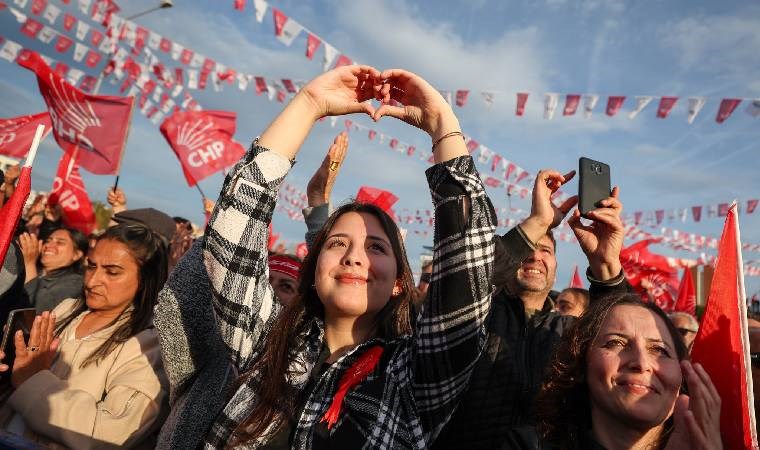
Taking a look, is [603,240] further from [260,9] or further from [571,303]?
[260,9]

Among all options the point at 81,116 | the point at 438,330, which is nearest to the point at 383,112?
the point at 438,330

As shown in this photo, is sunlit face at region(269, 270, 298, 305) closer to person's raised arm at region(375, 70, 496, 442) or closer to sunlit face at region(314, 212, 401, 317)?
sunlit face at region(314, 212, 401, 317)

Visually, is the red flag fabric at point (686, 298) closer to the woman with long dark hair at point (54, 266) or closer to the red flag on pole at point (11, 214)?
the woman with long dark hair at point (54, 266)

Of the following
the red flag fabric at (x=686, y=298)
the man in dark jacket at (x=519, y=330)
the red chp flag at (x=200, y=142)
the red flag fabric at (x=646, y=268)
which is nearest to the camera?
the man in dark jacket at (x=519, y=330)

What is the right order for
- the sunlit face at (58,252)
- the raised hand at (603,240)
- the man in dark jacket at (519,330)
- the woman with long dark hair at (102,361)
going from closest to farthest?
the man in dark jacket at (519,330) < the raised hand at (603,240) < the woman with long dark hair at (102,361) < the sunlit face at (58,252)

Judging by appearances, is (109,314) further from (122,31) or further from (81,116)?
(122,31)

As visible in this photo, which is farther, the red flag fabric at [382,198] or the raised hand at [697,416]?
the red flag fabric at [382,198]

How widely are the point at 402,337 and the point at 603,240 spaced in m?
1.01

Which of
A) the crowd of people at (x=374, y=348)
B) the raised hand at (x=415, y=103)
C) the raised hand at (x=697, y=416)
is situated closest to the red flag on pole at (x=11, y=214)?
the crowd of people at (x=374, y=348)

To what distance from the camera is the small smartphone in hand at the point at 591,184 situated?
6.43ft

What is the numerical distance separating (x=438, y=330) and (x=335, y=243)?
597 millimetres

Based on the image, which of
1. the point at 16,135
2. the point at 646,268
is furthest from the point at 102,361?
the point at 646,268

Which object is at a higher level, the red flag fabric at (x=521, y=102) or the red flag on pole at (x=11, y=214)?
the red flag fabric at (x=521, y=102)

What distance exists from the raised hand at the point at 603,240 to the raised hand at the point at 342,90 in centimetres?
96
